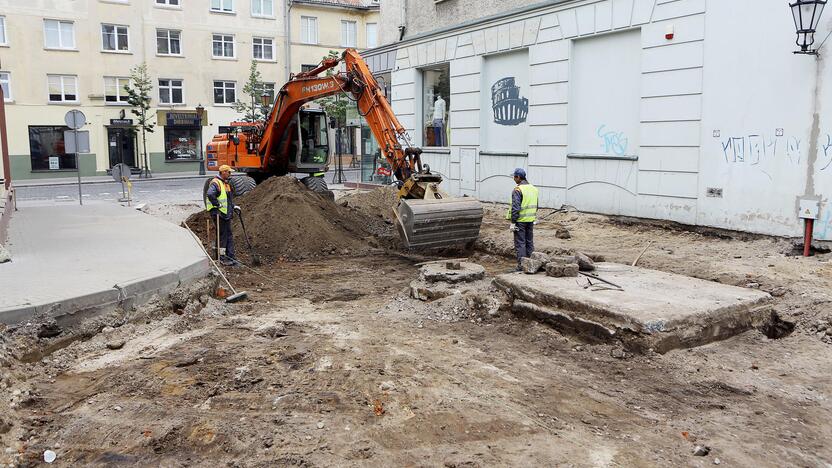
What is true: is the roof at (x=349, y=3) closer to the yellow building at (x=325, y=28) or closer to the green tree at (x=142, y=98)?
the yellow building at (x=325, y=28)

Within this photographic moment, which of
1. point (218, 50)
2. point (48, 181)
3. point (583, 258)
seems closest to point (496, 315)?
point (583, 258)

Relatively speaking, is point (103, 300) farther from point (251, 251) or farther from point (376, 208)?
point (376, 208)

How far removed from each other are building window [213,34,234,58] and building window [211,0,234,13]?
1.49 meters

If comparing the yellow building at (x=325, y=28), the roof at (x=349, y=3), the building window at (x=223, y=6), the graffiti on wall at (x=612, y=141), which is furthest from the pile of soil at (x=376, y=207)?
the roof at (x=349, y=3)

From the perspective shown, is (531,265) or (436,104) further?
(436,104)

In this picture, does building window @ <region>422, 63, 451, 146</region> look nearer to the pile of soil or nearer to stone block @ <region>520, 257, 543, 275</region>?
the pile of soil

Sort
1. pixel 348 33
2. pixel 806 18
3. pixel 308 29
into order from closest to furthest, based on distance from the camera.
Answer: pixel 806 18 → pixel 308 29 → pixel 348 33

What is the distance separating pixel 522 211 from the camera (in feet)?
33.4

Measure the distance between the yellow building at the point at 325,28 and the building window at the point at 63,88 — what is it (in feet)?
42.9

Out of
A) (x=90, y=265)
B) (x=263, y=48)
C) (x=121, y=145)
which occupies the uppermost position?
(x=263, y=48)

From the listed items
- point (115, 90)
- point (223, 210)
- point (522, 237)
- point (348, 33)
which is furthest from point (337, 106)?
point (522, 237)

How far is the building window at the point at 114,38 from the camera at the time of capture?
122 feet

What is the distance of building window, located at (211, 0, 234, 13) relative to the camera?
1599 inches

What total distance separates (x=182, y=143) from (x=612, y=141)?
1259 inches
